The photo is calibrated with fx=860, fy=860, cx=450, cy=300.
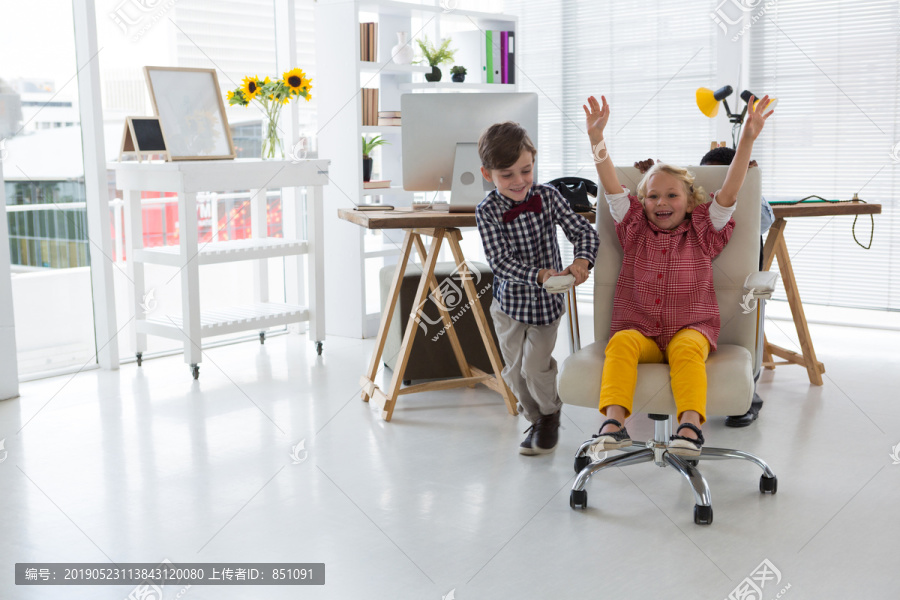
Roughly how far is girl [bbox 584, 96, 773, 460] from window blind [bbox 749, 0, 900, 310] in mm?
2403

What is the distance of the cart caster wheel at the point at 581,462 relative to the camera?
8.14ft

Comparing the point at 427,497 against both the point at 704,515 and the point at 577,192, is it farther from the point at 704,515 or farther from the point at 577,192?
the point at 577,192

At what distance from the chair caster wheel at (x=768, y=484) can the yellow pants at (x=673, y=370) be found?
1.21 feet

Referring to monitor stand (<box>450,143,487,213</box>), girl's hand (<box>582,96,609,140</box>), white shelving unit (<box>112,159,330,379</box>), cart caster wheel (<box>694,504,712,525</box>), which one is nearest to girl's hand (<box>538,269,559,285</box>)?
girl's hand (<box>582,96,609,140</box>)

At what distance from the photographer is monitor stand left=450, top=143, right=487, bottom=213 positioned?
9.71 feet

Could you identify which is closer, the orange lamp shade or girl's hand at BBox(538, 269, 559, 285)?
girl's hand at BBox(538, 269, 559, 285)

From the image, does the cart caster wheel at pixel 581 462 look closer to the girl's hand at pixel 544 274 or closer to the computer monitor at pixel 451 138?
the girl's hand at pixel 544 274

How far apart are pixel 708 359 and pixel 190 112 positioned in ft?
8.32

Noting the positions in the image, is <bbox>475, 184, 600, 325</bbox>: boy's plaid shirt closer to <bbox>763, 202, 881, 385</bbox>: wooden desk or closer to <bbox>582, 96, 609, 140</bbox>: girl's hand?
<bbox>582, 96, 609, 140</bbox>: girl's hand

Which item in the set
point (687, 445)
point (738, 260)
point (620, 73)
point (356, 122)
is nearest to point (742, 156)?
point (738, 260)

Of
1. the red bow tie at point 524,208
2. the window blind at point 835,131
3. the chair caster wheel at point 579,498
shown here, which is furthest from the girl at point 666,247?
the window blind at point 835,131

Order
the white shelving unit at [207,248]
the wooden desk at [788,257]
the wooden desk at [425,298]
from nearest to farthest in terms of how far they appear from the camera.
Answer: the wooden desk at [425,298] → the wooden desk at [788,257] → the white shelving unit at [207,248]

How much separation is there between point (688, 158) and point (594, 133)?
2.73m

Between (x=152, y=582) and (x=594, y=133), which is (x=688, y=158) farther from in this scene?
(x=152, y=582)
